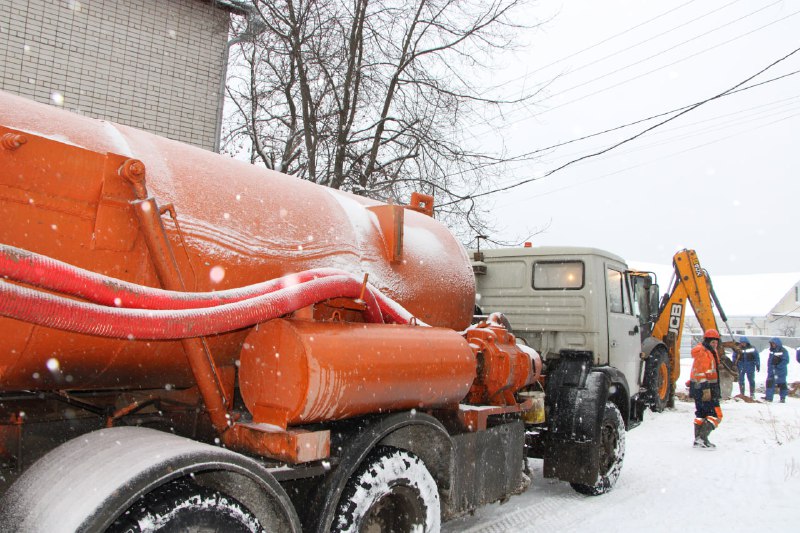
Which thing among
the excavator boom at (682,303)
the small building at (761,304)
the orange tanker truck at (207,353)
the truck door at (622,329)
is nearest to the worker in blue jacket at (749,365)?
the excavator boom at (682,303)

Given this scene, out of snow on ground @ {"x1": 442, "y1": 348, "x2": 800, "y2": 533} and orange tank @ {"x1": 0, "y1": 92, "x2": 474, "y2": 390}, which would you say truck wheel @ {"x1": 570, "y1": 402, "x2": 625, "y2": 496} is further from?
orange tank @ {"x1": 0, "y1": 92, "x2": 474, "y2": 390}

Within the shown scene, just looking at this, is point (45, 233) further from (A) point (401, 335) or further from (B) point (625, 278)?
(B) point (625, 278)

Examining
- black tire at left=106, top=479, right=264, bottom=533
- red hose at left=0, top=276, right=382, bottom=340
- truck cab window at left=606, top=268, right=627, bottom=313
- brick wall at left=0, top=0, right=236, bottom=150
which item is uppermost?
brick wall at left=0, top=0, right=236, bottom=150

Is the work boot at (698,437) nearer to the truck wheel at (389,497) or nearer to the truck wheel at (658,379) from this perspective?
the truck wheel at (658,379)

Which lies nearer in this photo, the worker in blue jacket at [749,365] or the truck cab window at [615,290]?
the truck cab window at [615,290]

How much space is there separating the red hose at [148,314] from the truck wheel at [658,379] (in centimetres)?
995

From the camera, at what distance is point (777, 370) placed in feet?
50.3

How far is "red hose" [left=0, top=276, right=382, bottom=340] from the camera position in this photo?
195 centimetres

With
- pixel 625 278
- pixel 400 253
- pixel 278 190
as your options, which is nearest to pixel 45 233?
pixel 278 190

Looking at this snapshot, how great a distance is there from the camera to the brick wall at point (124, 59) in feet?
28.6

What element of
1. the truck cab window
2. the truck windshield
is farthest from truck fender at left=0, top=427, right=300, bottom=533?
the truck cab window

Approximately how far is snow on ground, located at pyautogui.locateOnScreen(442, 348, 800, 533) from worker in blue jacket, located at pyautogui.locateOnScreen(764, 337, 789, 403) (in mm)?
5967

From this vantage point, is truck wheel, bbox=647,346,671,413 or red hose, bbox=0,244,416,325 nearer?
red hose, bbox=0,244,416,325

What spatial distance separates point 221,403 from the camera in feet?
9.00
